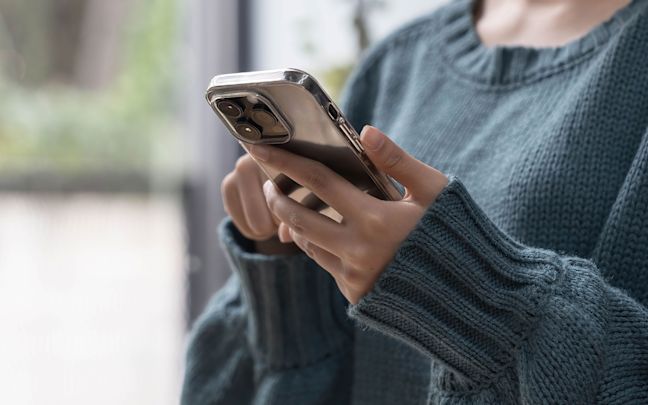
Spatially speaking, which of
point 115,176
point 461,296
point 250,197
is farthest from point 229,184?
point 115,176

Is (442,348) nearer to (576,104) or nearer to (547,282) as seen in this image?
(547,282)

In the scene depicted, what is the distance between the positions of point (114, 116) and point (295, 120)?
4.29 feet

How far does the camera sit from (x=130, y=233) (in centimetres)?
174

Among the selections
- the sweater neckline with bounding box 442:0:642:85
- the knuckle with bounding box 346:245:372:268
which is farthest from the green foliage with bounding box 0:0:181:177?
the knuckle with bounding box 346:245:372:268

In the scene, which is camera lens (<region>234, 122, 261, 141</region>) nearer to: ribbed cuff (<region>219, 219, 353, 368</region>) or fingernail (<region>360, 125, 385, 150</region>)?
fingernail (<region>360, 125, 385, 150</region>)

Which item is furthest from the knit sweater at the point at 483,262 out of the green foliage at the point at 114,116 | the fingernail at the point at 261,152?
the green foliage at the point at 114,116

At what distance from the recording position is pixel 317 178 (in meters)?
0.52

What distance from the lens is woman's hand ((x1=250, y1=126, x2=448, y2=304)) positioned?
20.0 inches

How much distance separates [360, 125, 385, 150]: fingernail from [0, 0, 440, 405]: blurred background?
980 millimetres

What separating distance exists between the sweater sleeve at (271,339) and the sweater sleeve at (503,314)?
0.21m

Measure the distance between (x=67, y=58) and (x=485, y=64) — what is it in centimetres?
117

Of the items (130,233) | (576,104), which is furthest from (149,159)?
(576,104)

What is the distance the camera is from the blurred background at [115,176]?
63.0 inches

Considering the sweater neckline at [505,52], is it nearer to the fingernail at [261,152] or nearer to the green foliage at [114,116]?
the fingernail at [261,152]
